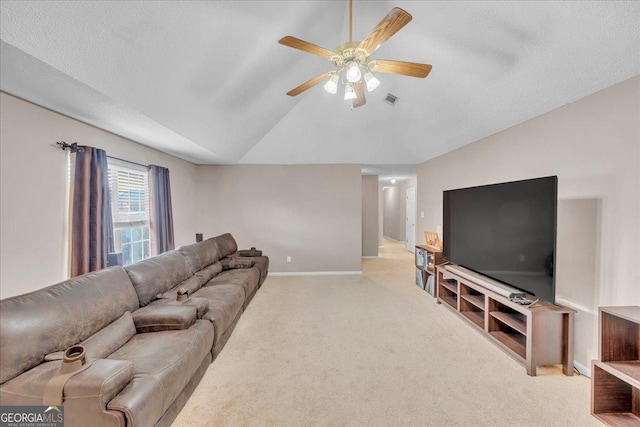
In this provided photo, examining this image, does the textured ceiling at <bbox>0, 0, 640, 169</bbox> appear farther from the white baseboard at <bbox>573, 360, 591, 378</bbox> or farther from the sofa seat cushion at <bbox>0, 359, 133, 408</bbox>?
the white baseboard at <bbox>573, 360, 591, 378</bbox>

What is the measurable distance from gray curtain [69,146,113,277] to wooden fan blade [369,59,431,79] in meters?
2.89

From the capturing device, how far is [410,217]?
844 cm

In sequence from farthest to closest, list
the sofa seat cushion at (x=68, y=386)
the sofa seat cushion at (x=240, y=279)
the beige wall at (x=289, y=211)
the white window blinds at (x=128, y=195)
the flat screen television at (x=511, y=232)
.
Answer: the beige wall at (x=289, y=211) → the sofa seat cushion at (x=240, y=279) → the white window blinds at (x=128, y=195) → the flat screen television at (x=511, y=232) → the sofa seat cushion at (x=68, y=386)

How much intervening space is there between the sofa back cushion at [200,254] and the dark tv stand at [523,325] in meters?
Answer: 3.52

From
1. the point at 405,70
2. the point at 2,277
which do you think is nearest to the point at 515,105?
the point at 405,70

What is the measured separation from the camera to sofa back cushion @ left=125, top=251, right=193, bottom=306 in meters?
2.40

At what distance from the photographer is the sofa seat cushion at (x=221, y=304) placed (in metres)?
2.42

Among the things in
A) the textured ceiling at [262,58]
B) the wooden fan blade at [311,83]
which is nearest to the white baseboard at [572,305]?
the textured ceiling at [262,58]

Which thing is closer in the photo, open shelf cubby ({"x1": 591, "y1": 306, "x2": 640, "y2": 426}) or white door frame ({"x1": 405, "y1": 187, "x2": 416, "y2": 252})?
open shelf cubby ({"x1": 591, "y1": 306, "x2": 640, "y2": 426})

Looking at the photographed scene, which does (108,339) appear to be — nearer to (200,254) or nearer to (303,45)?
(200,254)

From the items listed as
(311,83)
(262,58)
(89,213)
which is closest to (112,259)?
(89,213)

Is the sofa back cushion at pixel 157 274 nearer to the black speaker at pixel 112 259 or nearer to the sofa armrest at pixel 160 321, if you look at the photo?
the sofa armrest at pixel 160 321

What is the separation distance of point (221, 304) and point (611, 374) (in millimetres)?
3134

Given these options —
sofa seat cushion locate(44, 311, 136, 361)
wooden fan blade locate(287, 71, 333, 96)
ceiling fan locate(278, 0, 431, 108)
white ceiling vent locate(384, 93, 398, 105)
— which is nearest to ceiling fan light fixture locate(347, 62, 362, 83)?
ceiling fan locate(278, 0, 431, 108)
